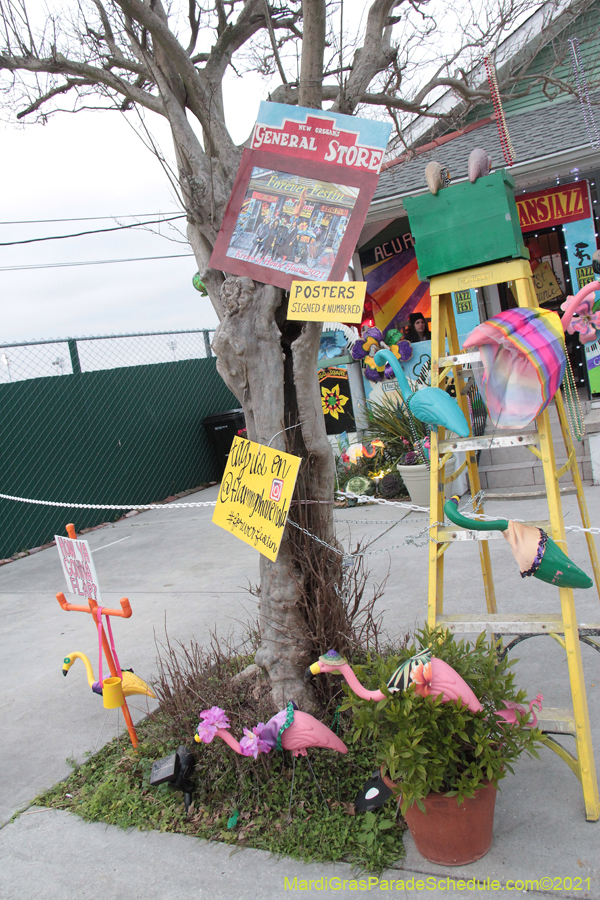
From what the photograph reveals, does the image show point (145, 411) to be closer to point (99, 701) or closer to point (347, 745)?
point (99, 701)

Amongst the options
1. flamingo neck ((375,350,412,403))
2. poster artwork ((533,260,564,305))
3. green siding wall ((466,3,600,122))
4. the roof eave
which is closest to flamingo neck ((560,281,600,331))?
flamingo neck ((375,350,412,403))

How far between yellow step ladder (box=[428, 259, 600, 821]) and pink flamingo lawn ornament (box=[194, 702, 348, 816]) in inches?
22.8

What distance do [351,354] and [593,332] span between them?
585 centimetres

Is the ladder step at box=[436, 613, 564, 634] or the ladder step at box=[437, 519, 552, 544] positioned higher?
the ladder step at box=[437, 519, 552, 544]

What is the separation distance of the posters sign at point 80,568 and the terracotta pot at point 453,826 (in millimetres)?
1642

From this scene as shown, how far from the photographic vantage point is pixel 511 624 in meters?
2.29

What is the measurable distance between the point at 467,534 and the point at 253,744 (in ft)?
3.58

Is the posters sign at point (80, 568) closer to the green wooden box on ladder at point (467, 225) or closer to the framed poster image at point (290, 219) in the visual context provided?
the framed poster image at point (290, 219)

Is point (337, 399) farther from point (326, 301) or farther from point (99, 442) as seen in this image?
point (326, 301)

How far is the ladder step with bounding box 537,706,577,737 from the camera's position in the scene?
2.19 m

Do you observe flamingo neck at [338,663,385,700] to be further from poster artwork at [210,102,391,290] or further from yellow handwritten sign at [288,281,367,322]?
poster artwork at [210,102,391,290]

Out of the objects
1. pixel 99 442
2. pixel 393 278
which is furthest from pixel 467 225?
pixel 99 442

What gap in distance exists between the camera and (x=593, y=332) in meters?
2.68

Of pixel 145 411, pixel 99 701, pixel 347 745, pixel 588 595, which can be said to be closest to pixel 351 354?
pixel 145 411
